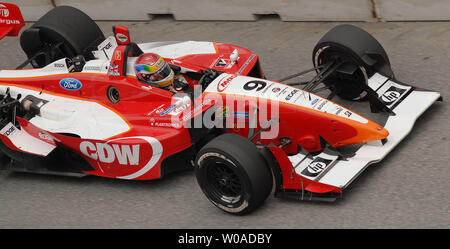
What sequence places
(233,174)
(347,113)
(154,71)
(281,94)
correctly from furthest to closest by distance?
1. (154,71)
2. (281,94)
3. (347,113)
4. (233,174)

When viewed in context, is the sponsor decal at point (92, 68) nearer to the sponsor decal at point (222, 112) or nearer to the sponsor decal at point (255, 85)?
the sponsor decal at point (222, 112)

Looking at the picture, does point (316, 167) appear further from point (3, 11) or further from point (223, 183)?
point (3, 11)

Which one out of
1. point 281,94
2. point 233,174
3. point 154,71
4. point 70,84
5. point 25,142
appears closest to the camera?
point 233,174

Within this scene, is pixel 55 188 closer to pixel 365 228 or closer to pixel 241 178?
pixel 241 178

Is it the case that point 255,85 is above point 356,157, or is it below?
above

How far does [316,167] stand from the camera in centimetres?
573

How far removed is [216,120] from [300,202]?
1127 mm

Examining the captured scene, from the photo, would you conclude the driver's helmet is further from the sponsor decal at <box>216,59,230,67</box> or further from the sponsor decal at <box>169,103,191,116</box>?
the sponsor decal at <box>216,59,230,67</box>

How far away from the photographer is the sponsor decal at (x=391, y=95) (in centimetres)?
661

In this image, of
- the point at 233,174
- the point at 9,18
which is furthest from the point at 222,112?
the point at 9,18

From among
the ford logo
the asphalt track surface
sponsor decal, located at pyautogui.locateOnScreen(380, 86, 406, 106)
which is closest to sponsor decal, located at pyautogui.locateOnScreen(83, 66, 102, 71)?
the ford logo

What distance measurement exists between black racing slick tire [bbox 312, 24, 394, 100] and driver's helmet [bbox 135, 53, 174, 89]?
1.70 m

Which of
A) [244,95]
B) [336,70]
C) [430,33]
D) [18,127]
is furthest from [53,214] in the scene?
[430,33]

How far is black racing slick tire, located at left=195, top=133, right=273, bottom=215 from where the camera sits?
5316mm
